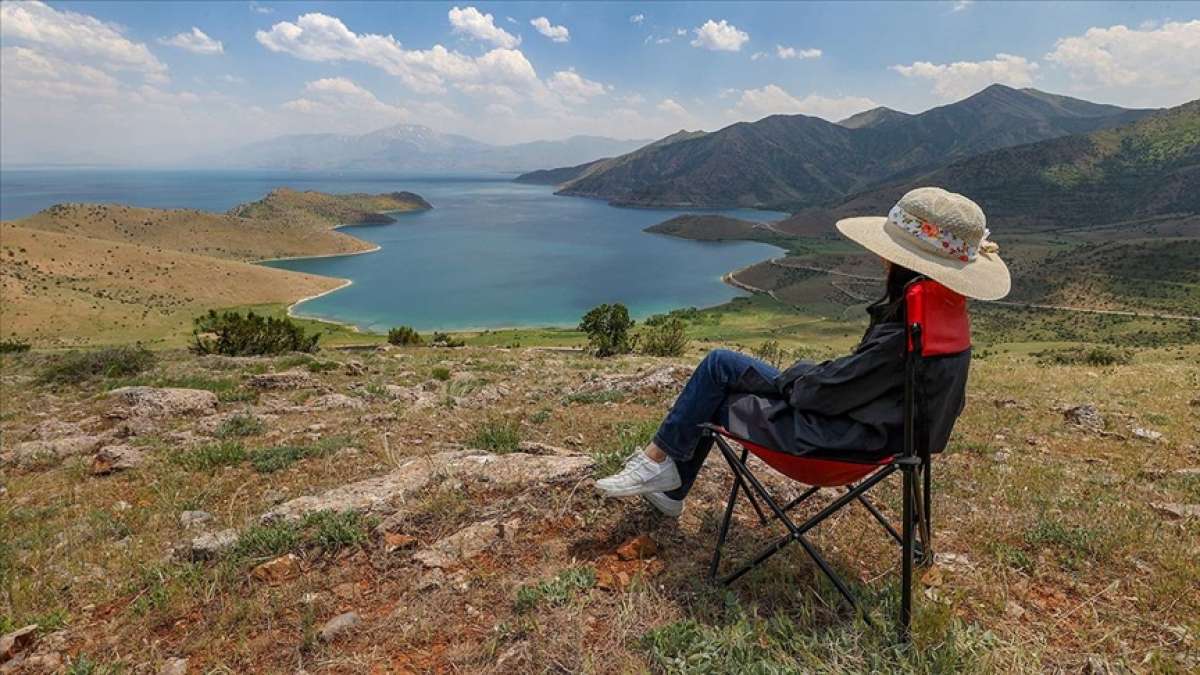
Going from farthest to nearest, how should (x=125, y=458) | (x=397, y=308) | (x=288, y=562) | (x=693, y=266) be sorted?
(x=693, y=266) < (x=397, y=308) < (x=125, y=458) < (x=288, y=562)

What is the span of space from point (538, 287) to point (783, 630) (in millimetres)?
101236

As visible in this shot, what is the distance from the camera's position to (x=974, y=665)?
2.48 meters

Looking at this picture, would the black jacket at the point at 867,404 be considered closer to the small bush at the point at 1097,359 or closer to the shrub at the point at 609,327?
the small bush at the point at 1097,359

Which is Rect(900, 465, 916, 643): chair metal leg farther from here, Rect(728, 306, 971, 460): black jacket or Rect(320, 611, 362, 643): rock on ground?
Rect(320, 611, 362, 643): rock on ground

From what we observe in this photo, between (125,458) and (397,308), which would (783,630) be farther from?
(397,308)

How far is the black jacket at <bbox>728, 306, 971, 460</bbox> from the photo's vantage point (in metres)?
2.80

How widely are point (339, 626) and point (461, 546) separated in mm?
870

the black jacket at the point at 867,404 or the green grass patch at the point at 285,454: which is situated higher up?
the black jacket at the point at 867,404

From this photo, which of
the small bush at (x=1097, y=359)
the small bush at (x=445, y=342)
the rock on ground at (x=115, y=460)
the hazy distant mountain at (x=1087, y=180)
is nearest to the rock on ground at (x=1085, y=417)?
the small bush at (x=1097, y=359)

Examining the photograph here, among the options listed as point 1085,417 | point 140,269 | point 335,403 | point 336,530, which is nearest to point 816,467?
point 336,530

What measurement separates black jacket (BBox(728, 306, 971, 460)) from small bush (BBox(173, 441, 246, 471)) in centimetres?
578

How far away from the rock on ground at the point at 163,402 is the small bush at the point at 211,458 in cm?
323

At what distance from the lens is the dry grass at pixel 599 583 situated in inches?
109

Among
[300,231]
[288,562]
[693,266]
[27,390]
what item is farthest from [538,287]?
[288,562]
